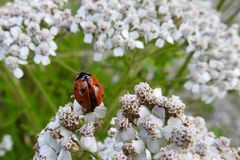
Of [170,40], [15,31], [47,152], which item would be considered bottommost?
[47,152]

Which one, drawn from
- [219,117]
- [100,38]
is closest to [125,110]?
[100,38]

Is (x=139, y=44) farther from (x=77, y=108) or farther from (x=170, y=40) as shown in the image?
(x=77, y=108)

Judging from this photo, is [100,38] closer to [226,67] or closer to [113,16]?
[113,16]

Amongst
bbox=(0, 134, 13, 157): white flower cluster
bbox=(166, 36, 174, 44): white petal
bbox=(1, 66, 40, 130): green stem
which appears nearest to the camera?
bbox=(166, 36, 174, 44): white petal

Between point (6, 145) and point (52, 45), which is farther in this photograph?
point (6, 145)

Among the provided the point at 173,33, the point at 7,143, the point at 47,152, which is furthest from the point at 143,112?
the point at 7,143

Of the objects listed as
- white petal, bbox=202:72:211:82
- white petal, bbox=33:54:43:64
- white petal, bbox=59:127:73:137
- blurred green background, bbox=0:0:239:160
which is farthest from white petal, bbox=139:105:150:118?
white petal, bbox=202:72:211:82

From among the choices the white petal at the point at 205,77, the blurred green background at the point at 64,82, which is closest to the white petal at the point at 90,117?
the blurred green background at the point at 64,82

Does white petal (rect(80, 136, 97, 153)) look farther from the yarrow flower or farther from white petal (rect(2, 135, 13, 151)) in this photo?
white petal (rect(2, 135, 13, 151))
